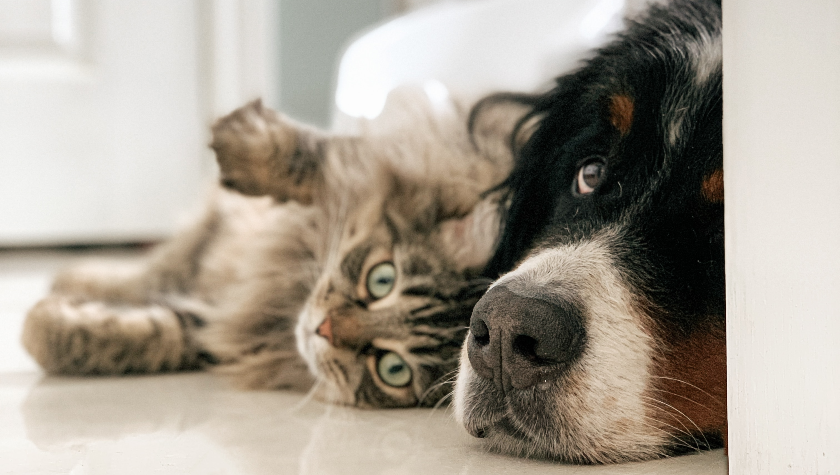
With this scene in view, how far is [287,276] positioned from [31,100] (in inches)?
76.6

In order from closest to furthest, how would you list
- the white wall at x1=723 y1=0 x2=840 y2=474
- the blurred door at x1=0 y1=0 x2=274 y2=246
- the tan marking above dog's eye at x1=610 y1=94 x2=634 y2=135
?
the white wall at x1=723 y1=0 x2=840 y2=474 → the tan marking above dog's eye at x1=610 y1=94 x2=634 y2=135 → the blurred door at x1=0 y1=0 x2=274 y2=246

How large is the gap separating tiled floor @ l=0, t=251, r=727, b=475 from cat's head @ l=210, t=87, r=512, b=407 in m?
0.06

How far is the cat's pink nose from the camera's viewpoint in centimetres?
97

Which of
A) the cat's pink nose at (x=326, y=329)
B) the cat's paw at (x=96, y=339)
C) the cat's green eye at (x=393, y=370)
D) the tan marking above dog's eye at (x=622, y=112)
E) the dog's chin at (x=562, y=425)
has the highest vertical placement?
the tan marking above dog's eye at (x=622, y=112)

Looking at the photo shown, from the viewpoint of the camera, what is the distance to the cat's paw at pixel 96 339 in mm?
1154

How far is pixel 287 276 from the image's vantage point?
49.1 inches

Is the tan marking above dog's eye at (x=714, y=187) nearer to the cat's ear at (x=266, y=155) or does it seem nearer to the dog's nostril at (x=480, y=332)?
the dog's nostril at (x=480, y=332)

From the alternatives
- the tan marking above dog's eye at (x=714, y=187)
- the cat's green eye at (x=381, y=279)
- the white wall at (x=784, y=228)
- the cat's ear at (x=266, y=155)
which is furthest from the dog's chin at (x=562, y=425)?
the cat's ear at (x=266, y=155)

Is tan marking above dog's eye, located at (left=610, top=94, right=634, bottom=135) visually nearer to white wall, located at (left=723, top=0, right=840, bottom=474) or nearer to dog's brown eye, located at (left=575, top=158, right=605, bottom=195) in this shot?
dog's brown eye, located at (left=575, top=158, right=605, bottom=195)

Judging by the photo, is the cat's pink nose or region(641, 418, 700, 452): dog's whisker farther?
the cat's pink nose

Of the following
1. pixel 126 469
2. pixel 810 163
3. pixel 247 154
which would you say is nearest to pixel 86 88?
pixel 247 154

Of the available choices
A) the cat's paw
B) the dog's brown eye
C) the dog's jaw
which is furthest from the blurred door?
the dog's jaw

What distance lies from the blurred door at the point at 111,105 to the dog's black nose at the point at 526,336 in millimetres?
2303

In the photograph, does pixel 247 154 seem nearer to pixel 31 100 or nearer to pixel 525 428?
pixel 525 428
